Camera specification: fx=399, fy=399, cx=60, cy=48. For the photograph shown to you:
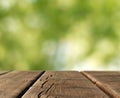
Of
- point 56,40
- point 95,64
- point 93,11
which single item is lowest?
point 95,64

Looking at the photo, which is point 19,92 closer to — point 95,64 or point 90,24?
point 95,64

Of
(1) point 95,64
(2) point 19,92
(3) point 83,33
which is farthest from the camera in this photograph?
(3) point 83,33

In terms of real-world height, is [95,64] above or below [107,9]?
below

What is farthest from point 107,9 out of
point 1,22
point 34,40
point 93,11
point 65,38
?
point 1,22

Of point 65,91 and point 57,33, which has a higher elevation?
point 57,33

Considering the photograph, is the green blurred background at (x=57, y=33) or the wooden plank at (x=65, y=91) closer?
the wooden plank at (x=65, y=91)

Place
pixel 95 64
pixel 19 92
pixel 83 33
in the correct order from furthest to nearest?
1. pixel 83 33
2. pixel 95 64
3. pixel 19 92

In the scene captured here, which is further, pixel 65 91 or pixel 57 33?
pixel 57 33

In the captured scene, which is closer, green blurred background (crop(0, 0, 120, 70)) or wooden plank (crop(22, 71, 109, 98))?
wooden plank (crop(22, 71, 109, 98))
